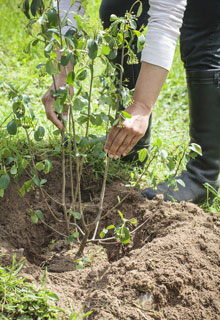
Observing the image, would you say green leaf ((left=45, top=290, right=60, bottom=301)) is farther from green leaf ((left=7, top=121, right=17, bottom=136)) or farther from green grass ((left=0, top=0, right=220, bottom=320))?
green leaf ((left=7, top=121, right=17, bottom=136))

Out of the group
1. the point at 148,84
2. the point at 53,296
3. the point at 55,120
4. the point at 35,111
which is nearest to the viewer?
the point at 53,296

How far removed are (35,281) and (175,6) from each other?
45.7 inches

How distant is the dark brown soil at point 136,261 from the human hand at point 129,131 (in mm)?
412

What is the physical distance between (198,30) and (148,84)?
0.71 m

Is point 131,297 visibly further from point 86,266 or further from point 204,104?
point 204,104

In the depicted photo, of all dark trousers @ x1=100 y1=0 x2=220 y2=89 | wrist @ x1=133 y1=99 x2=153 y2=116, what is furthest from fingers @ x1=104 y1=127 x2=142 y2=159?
dark trousers @ x1=100 y1=0 x2=220 y2=89

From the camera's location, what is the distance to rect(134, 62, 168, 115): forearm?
1.70m

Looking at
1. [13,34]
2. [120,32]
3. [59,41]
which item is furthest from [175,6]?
[13,34]

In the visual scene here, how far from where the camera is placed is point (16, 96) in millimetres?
1506

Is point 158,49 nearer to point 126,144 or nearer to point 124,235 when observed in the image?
point 126,144

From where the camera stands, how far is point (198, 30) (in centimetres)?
223

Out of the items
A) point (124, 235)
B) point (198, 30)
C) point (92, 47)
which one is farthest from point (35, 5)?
point (198, 30)

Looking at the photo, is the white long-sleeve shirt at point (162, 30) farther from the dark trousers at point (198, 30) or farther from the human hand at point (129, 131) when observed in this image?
the dark trousers at point (198, 30)

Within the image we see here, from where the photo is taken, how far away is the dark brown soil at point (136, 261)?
60.5 inches
